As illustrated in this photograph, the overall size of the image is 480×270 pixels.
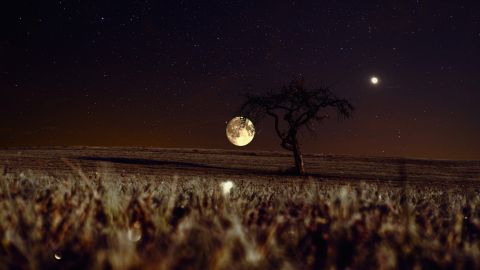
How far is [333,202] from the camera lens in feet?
8.95

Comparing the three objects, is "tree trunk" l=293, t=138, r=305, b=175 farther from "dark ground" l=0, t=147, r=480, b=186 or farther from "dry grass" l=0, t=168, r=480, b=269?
"dry grass" l=0, t=168, r=480, b=269

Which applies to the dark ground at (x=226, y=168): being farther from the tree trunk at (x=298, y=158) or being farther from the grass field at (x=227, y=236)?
the grass field at (x=227, y=236)

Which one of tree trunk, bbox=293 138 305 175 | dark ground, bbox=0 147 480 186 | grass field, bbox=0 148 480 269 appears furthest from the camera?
tree trunk, bbox=293 138 305 175

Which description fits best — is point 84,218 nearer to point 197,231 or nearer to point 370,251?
point 197,231

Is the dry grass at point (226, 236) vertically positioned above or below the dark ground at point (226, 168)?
above

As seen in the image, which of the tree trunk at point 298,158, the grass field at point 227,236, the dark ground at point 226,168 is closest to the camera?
the grass field at point 227,236

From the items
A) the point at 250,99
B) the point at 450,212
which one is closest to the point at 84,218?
the point at 450,212

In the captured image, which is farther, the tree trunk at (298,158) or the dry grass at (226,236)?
the tree trunk at (298,158)

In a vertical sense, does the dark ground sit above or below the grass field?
below

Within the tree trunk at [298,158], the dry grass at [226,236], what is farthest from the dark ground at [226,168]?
the dry grass at [226,236]

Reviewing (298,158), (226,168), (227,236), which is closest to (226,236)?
(227,236)

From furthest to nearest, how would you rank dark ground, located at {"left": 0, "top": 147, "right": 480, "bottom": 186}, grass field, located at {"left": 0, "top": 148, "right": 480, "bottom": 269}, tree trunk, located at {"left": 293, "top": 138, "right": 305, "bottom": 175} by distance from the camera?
tree trunk, located at {"left": 293, "top": 138, "right": 305, "bottom": 175}
dark ground, located at {"left": 0, "top": 147, "right": 480, "bottom": 186}
grass field, located at {"left": 0, "top": 148, "right": 480, "bottom": 269}

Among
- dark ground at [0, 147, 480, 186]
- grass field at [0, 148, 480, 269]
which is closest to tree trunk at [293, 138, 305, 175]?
dark ground at [0, 147, 480, 186]

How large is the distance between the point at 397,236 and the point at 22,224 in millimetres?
1761
